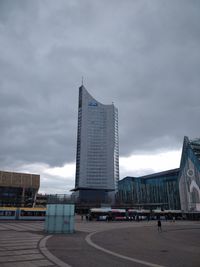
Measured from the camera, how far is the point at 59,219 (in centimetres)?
3469

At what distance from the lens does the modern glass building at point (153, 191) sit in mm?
158250

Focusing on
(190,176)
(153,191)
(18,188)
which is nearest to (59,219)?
(190,176)

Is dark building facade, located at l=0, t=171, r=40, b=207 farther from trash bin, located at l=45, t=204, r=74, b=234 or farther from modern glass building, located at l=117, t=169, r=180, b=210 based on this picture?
trash bin, located at l=45, t=204, r=74, b=234

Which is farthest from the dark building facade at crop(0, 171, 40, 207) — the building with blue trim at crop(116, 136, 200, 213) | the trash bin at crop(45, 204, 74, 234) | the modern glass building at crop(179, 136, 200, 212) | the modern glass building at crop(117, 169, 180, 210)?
the trash bin at crop(45, 204, 74, 234)

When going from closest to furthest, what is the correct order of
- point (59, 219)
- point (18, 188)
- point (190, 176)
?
point (59, 219) < point (190, 176) < point (18, 188)

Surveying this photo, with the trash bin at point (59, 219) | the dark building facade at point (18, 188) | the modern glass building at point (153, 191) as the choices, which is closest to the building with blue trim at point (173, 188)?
the modern glass building at point (153, 191)

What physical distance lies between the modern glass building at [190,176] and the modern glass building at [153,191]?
24.7 m

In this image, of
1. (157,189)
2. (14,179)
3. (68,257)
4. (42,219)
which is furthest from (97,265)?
(157,189)

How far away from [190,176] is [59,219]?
330 ft

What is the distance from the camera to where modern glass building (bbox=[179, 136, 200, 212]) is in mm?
116562

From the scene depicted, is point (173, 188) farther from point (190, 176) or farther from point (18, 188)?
point (18, 188)

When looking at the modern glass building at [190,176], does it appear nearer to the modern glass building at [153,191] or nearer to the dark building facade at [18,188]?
the modern glass building at [153,191]

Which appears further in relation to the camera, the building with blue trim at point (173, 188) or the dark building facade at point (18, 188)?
the dark building facade at point (18, 188)

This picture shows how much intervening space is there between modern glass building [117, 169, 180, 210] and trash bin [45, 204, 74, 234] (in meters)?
128
